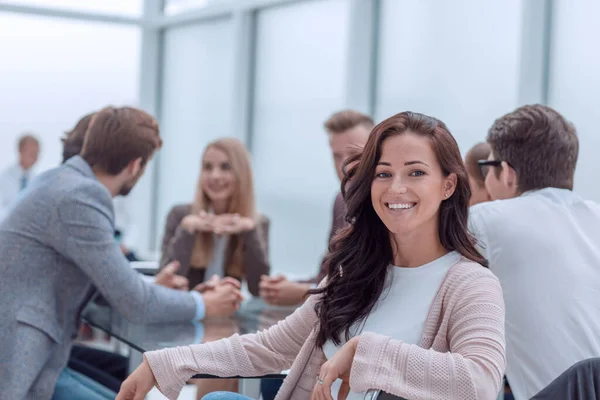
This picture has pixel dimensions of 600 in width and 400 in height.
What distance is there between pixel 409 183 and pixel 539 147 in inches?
25.7

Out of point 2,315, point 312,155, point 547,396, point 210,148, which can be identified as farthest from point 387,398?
point 312,155

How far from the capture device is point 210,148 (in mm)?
3914

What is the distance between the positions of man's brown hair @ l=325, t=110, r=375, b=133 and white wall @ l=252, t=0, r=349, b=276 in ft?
6.82

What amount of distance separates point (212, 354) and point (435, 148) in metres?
0.66

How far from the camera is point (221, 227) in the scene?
3.44m

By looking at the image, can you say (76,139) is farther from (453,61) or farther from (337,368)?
(453,61)

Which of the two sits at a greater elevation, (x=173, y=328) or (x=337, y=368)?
(x=337, y=368)

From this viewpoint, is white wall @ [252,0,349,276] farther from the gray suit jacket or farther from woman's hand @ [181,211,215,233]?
the gray suit jacket

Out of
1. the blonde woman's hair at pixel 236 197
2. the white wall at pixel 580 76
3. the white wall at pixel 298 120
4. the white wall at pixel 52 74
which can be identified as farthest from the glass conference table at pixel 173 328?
the white wall at pixel 52 74

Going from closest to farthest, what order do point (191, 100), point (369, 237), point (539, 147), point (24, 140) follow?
1. point (369, 237)
2. point (539, 147)
3. point (24, 140)
4. point (191, 100)

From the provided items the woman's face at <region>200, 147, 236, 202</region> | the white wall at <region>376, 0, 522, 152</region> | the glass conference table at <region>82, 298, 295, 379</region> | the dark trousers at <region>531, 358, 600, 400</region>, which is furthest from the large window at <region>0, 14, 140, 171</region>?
the dark trousers at <region>531, 358, 600, 400</region>

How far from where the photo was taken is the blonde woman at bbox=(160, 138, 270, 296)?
3500 millimetres


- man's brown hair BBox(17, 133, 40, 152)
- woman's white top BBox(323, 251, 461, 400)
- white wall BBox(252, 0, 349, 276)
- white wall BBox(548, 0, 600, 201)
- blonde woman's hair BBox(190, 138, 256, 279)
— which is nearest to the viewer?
woman's white top BBox(323, 251, 461, 400)

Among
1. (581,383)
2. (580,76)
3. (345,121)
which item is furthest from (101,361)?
(580,76)
